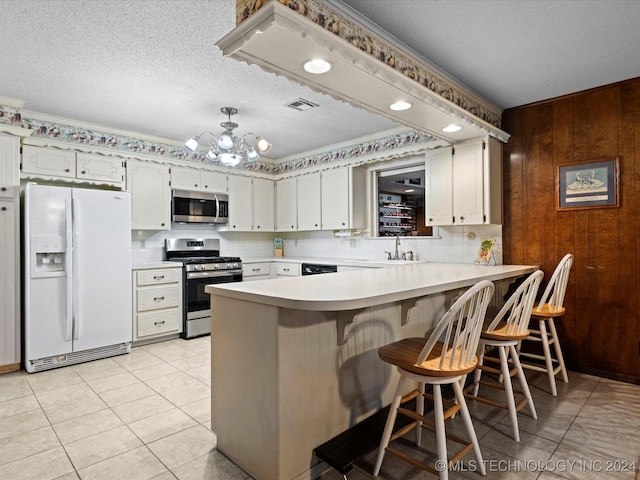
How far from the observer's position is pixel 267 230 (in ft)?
19.0

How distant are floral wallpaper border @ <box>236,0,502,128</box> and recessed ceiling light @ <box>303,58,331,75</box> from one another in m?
0.16

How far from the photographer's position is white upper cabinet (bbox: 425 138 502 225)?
11.5 ft

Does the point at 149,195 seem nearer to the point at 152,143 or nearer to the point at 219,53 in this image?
the point at 152,143

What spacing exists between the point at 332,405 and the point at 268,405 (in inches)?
16.3

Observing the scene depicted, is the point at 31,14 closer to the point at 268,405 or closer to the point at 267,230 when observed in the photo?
the point at 268,405

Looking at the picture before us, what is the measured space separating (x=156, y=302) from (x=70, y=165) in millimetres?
1697

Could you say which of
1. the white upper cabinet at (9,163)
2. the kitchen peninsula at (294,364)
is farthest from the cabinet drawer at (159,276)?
the kitchen peninsula at (294,364)

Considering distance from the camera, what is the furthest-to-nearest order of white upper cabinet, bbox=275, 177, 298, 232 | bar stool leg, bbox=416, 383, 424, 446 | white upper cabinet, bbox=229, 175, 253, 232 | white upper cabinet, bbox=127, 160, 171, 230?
white upper cabinet, bbox=275, 177, 298, 232 → white upper cabinet, bbox=229, 175, 253, 232 → white upper cabinet, bbox=127, 160, 171, 230 → bar stool leg, bbox=416, 383, 424, 446

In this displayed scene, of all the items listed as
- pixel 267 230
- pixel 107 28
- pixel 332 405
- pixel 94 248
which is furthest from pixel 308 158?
pixel 332 405

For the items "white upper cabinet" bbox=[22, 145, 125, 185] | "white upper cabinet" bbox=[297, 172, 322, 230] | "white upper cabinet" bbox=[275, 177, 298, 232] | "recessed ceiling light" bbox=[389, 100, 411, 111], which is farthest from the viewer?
"white upper cabinet" bbox=[275, 177, 298, 232]

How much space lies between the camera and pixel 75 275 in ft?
11.6

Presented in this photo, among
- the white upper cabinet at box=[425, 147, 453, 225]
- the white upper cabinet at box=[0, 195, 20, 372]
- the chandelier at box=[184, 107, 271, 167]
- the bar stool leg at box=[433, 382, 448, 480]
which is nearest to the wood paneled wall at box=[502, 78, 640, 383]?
the white upper cabinet at box=[425, 147, 453, 225]

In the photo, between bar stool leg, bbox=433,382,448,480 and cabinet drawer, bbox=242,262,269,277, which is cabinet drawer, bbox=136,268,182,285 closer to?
cabinet drawer, bbox=242,262,269,277

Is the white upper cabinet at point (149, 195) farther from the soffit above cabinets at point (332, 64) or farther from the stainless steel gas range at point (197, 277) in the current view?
the soffit above cabinets at point (332, 64)
